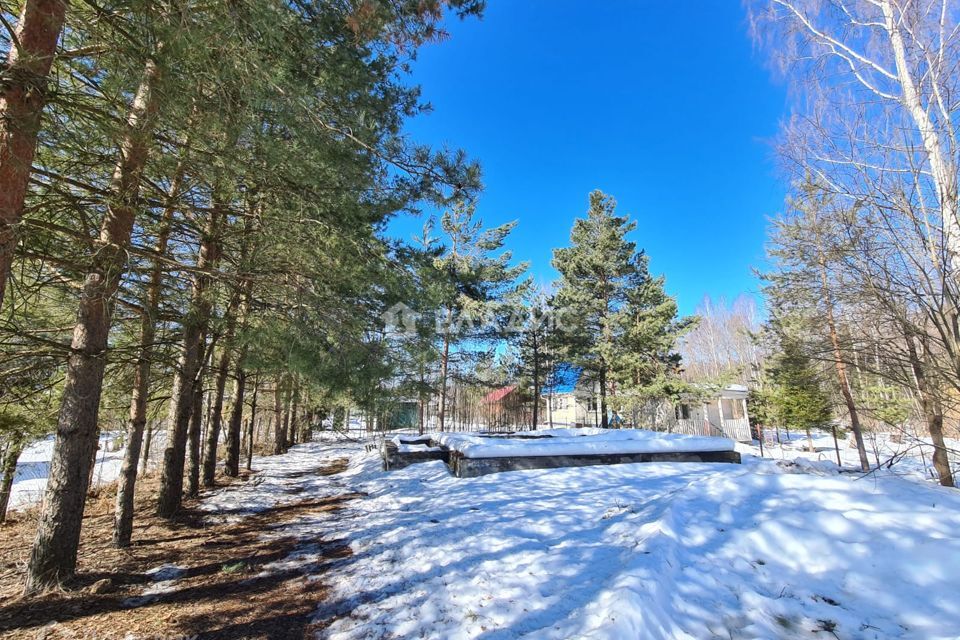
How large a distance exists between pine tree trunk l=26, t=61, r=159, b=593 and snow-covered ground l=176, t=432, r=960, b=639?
171 cm

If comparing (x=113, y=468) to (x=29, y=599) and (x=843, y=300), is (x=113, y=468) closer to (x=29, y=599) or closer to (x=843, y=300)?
(x=29, y=599)

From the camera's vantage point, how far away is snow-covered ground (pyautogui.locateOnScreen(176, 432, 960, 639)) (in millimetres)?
2170

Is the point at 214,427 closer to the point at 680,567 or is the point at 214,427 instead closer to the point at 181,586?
the point at 181,586

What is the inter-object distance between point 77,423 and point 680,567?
4775mm

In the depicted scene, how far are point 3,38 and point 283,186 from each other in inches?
75.3

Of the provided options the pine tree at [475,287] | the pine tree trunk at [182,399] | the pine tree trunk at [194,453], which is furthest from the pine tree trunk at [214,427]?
the pine tree at [475,287]

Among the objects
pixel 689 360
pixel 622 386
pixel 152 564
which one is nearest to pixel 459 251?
pixel 622 386

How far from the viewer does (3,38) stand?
2037 millimetres

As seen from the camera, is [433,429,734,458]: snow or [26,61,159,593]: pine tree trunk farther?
[433,429,734,458]: snow

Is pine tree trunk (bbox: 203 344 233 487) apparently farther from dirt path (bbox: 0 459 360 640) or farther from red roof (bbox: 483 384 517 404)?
red roof (bbox: 483 384 517 404)

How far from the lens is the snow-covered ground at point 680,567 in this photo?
2170 millimetres

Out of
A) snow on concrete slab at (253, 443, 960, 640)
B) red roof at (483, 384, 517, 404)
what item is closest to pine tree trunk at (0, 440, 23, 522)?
Result: snow on concrete slab at (253, 443, 960, 640)

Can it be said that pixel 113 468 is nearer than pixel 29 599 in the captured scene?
No

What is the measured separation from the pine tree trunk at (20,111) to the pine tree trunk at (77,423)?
2.87ft
